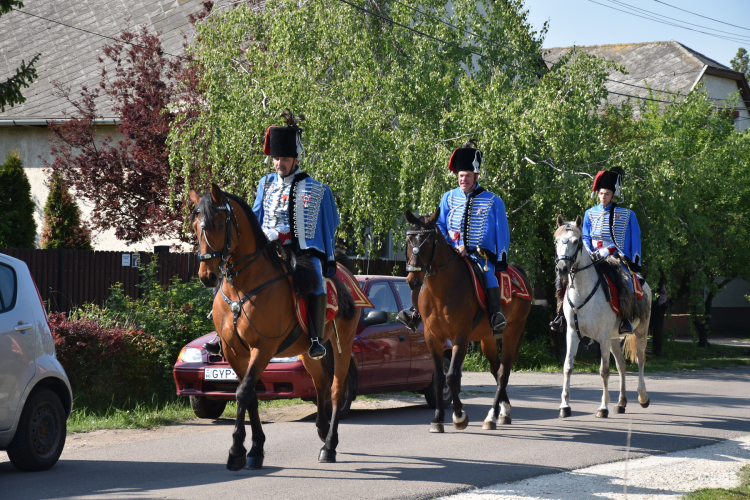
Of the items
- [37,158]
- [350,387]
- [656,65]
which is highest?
[656,65]

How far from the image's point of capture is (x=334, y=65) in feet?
64.5

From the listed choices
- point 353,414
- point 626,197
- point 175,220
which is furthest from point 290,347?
point 175,220

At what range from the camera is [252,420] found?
7.33 meters

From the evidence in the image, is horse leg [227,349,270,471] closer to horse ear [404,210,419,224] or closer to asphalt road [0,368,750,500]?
asphalt road [0,368,750,500]

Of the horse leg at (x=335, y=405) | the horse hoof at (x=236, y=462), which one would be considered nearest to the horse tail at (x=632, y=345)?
the horse leg at (x=335, y=405)

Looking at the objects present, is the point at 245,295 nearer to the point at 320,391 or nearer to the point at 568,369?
the point at 320,391

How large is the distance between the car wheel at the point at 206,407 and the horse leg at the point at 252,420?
368 cm

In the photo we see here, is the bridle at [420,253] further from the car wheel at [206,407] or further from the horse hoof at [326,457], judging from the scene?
the car wheel at [206,407]

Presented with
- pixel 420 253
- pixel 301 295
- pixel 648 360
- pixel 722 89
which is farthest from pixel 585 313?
pixel 722 89

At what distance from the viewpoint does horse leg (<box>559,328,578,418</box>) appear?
37.8 ft

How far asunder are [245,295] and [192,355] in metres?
3.75

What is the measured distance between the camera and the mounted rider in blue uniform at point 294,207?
26.2 feet

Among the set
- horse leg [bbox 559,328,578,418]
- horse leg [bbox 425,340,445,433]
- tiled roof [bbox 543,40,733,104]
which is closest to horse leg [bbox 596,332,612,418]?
horse leg [bbox 559,328,578,418]

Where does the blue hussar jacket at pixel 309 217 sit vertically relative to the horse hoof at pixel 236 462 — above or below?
above
